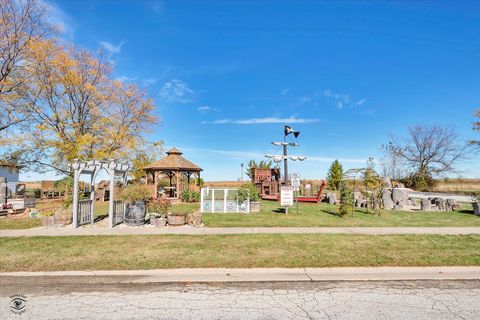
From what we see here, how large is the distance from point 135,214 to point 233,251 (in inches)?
231

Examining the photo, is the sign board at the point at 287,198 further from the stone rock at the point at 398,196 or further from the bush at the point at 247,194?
the stone rock at the point at 398,196

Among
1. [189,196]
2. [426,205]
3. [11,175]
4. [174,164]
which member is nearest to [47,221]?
[189,196]

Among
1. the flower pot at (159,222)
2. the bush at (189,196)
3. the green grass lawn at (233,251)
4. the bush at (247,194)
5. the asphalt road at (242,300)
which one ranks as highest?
the bush at (247,194)

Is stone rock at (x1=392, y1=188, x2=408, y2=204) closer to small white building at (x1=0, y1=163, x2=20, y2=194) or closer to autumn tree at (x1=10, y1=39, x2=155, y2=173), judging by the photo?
autumn tree at (x1=10, y1=39, x2=155, y2=173)

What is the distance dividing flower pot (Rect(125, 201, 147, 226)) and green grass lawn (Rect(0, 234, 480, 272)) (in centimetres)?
250

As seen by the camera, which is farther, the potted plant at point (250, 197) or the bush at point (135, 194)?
the potted plant at point (250, 197)

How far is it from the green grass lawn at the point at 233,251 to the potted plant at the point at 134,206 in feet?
8.25

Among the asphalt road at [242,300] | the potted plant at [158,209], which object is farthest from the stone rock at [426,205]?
the potted plant at [158,209]

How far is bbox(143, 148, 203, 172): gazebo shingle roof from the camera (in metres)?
22.2

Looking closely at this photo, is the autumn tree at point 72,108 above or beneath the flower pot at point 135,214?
above

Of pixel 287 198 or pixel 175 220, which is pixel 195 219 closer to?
pixel 175 220

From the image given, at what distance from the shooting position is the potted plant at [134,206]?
10.9 meters

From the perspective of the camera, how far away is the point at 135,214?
1088 centimetres

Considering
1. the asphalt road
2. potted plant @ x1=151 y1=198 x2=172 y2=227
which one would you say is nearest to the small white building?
potted plant @ x1=151 y1=198 x2=172 y2=227
